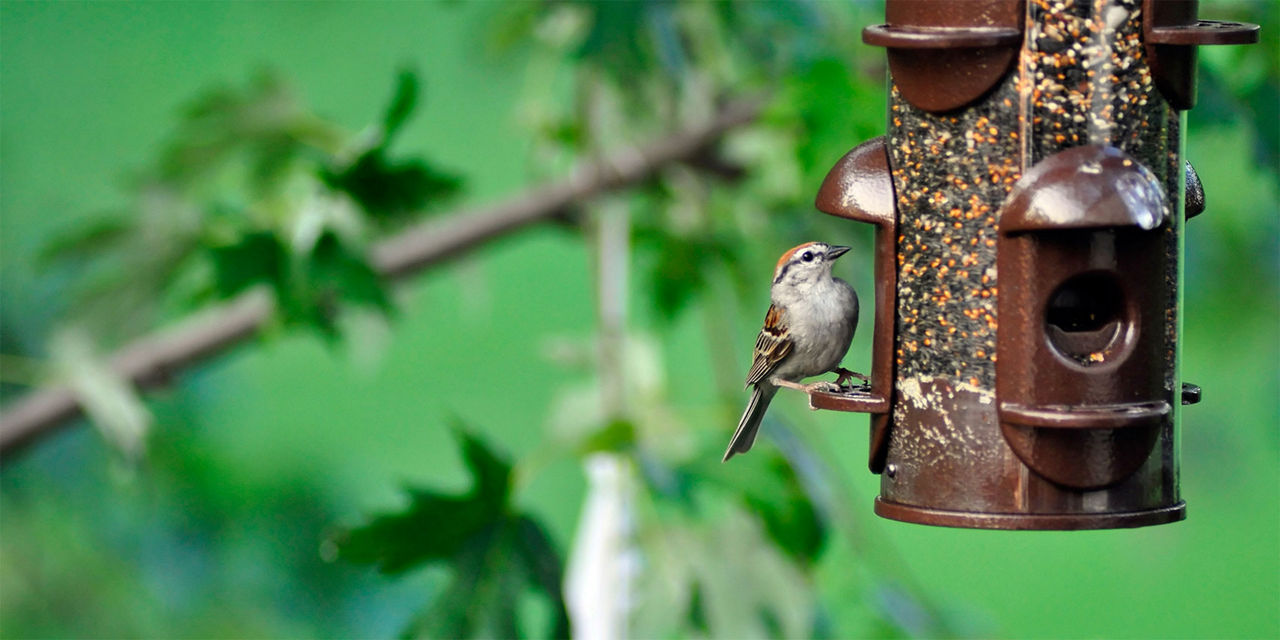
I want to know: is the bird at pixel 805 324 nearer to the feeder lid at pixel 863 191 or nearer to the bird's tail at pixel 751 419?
the bird's tail at pixel 751 419

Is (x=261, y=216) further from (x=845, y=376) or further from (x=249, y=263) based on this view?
(x=845, y=376)

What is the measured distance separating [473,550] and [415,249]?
1.47m

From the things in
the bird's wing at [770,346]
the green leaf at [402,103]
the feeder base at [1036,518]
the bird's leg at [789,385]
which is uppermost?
the green leaf at [402,103]

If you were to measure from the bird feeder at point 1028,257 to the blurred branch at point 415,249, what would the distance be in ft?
5.23

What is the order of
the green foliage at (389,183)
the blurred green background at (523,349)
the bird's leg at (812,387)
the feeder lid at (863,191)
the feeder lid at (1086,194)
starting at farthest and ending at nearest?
the blurred green background at (523,349) < the green foliage at (389,183) < the bird's leg at (812,387) < the feeder lid at (863,191) < the feeder lid at (1086,194)

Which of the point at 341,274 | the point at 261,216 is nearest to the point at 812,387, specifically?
the point at 341,274

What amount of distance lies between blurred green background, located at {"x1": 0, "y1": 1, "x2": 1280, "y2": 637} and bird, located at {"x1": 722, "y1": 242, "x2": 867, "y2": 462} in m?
0.41

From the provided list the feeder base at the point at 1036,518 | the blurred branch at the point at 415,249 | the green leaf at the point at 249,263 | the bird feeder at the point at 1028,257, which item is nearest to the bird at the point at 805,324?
the bird feeder at the point at 1028,257

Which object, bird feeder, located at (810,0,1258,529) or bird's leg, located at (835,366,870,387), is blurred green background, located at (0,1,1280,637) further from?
bird feeder, located at (810,0,1258,529)

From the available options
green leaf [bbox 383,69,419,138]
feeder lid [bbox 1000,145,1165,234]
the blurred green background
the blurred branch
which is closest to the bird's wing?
the blurred green background

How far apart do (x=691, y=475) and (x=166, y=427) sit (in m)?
3.31

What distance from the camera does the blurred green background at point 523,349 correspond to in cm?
343

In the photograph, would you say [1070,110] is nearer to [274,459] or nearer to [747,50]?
[747,50]

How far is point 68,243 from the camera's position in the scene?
3605 mm
